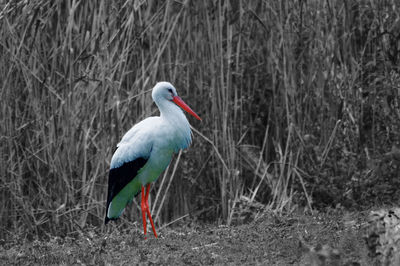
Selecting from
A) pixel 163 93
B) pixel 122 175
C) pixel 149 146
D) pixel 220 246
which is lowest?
pixel 220 246

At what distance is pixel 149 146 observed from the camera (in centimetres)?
520

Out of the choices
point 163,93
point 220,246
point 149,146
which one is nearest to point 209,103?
point 163,93

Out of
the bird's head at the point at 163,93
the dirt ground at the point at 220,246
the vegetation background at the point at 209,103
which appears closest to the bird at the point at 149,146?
the bird's head at the point at 163,93

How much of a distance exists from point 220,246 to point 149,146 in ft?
3.46

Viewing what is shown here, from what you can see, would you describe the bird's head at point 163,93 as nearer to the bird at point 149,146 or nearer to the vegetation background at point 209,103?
the bird at point 149,146

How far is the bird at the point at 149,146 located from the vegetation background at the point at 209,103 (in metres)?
0.56

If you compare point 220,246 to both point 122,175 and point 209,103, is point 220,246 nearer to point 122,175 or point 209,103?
point 122,175

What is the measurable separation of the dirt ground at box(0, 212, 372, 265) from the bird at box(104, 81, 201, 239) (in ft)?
1.32

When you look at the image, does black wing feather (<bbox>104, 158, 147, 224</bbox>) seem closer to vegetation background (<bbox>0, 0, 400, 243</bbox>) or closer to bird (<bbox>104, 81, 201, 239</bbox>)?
bird (<bbox>104, 81, 201, 239</bbox>)

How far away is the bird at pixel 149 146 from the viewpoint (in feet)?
17.0

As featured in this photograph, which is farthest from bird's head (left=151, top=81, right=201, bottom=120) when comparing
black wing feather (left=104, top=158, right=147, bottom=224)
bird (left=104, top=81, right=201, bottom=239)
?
black wing feather (left=104, top=158, right=147, bottom=224)

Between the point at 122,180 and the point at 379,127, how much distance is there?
8.21ft

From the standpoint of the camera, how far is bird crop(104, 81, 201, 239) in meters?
5.19

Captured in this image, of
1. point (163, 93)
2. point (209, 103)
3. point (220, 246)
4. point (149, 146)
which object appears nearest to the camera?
point (220, 246)
